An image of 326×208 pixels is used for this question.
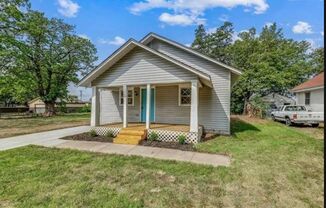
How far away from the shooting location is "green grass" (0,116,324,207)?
423cm

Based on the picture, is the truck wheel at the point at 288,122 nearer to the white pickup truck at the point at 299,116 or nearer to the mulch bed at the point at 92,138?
the white pickup truck at the point at 299,116

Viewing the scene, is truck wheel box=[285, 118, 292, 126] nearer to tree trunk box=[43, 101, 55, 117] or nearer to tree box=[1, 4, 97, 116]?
tree box=[1, 4, 97, 116]

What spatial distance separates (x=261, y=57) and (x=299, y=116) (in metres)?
12.3

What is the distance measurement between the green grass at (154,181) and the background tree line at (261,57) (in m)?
19.9

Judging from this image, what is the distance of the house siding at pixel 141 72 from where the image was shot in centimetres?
967

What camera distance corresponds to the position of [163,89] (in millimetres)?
13055

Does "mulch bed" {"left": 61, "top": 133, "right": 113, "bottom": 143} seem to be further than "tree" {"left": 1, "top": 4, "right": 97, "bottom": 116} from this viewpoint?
No

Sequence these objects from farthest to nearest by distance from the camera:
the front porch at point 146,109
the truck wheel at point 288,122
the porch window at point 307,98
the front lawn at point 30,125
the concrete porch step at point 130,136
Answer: the porch window at point 307,98, the truck wheel at point 288,122, the front lawn at point 30,125, the front porch at point 146,109, the concrete porch step at point 130,136

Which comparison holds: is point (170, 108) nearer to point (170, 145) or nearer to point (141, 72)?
point (141, 72)

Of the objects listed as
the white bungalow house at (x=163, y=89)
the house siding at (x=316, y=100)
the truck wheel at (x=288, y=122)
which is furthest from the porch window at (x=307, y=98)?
the white bungalow house at (x=163, y=89)

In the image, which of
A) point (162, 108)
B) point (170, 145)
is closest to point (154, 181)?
point (170, 145)

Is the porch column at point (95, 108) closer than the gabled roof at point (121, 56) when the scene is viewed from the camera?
No

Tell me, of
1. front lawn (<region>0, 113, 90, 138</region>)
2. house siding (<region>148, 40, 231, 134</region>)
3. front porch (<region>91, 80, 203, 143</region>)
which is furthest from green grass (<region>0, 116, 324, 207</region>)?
front lawn (<region>0, 113, 90, 138</region>)

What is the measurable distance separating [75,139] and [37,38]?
20.5 metres
